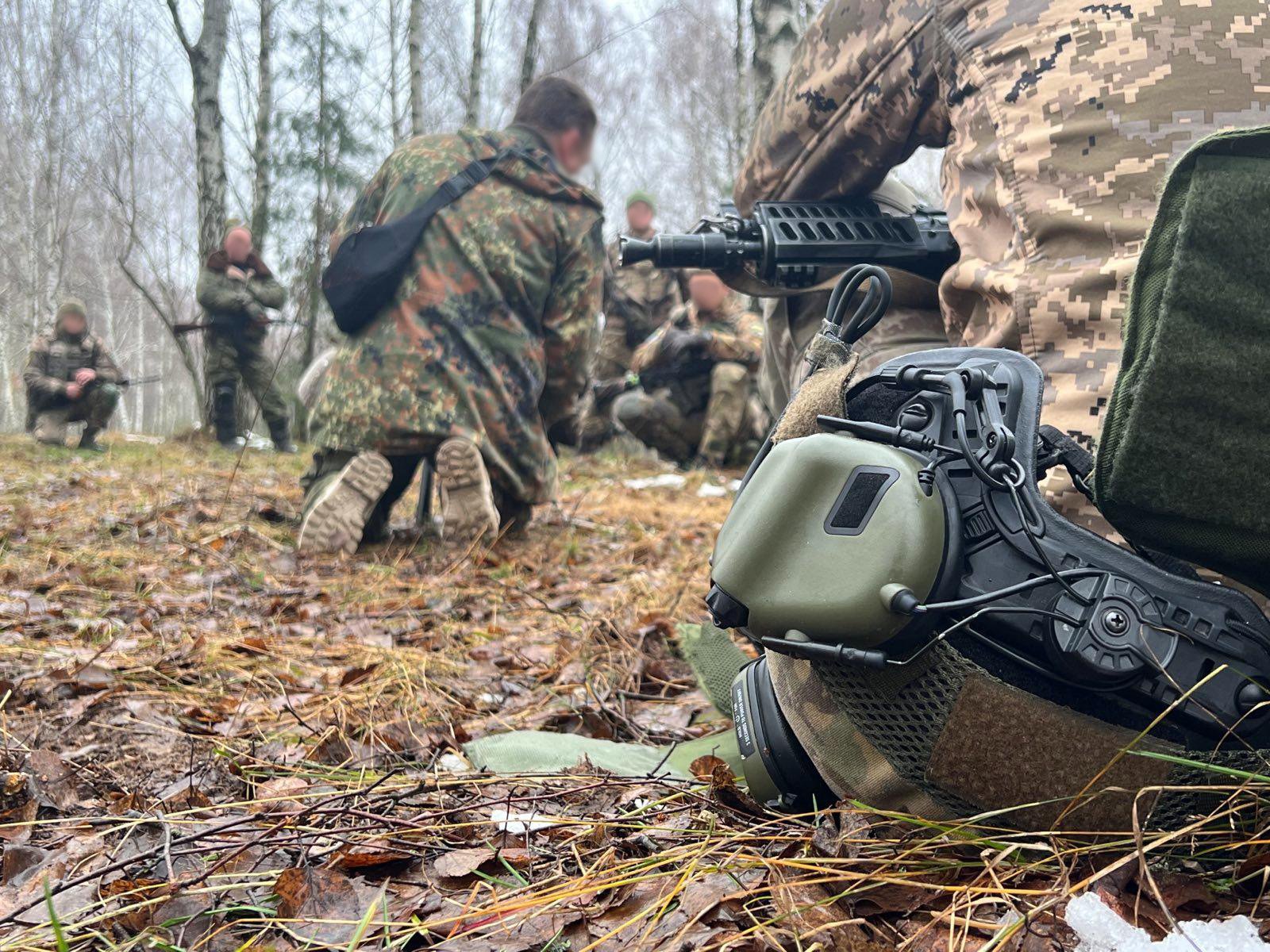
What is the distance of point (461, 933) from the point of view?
2.77 ft

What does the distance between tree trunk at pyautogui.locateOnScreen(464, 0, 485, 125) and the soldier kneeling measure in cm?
332

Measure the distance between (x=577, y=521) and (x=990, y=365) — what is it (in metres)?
3.46

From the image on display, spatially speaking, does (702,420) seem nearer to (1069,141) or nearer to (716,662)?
(716,662)

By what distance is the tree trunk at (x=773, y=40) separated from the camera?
5707 mm

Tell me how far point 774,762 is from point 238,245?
909cm

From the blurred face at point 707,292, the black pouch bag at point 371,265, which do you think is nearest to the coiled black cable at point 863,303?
the black pouch bag at point 371,265

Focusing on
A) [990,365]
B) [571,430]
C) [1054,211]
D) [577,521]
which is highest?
[1054,211]

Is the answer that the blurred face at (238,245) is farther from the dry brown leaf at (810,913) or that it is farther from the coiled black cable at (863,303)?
the dry brown leaf at (810,913)

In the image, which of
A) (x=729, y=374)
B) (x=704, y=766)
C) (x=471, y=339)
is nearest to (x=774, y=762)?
(x=704, y=766)

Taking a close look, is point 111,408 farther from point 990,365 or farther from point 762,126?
point 990,365

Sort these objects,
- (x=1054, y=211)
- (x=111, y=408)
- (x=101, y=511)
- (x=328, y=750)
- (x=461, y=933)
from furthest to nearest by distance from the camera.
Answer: (x=111, y=408)
(x=101, y=511)
(x=328, y=750)
(x=1054, y=211)
(x=461, y=933)

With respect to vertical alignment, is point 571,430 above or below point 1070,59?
below

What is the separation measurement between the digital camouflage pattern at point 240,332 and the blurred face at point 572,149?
18.1 feet

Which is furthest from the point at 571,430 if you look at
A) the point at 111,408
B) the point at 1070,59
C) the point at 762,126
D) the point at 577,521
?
the point at 111,408
